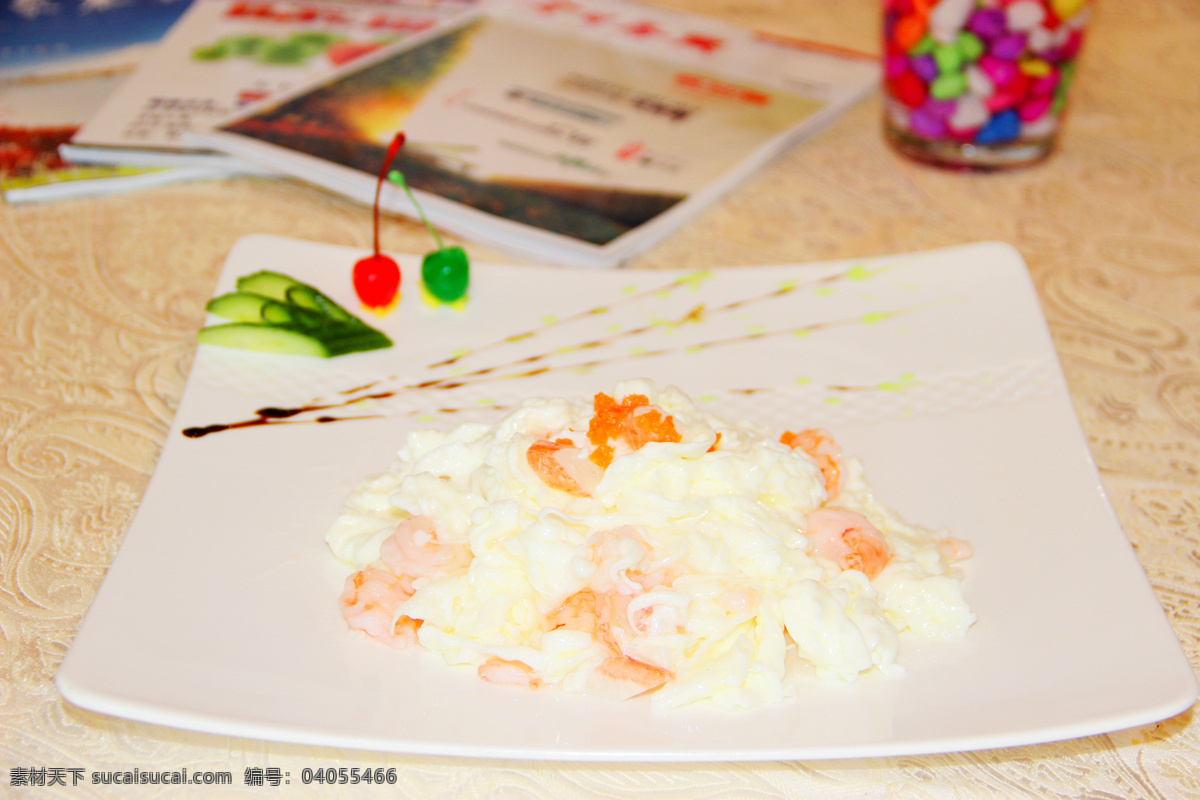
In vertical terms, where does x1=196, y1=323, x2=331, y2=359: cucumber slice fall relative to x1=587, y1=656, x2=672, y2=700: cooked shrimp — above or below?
above

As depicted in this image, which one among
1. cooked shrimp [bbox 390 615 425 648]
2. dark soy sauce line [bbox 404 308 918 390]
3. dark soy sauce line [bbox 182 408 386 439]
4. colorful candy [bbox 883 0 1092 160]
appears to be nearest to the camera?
cooked shrimp [bbox 390 615 425 648]

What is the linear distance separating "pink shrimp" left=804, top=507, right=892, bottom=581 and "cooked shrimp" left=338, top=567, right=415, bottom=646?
19.2 inches

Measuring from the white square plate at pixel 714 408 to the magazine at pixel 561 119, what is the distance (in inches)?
14.5

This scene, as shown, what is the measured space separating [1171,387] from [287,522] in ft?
4.81

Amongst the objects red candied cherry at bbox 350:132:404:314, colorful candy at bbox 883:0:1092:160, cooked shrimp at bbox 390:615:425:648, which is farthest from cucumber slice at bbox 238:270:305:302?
colorful candy at bbox 883:0:1092:160

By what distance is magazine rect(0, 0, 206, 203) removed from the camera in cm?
229

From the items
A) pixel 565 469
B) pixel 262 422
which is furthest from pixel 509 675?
pixel 262 422

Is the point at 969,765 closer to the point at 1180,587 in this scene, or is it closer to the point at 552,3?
the point at 1180,587

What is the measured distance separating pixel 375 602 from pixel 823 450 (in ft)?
1.97

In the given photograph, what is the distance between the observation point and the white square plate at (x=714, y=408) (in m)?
1.05

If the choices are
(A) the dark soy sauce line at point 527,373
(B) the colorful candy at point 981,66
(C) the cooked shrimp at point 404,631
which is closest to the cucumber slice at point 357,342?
(A) the dark soy sauce line at point 527,373

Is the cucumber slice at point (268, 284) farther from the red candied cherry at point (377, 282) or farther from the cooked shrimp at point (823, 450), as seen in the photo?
the cooked shrimp at point (823, 450)

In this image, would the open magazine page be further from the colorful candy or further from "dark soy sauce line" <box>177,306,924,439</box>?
the colorful candy

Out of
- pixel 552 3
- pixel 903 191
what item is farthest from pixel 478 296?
pixel 552 3
